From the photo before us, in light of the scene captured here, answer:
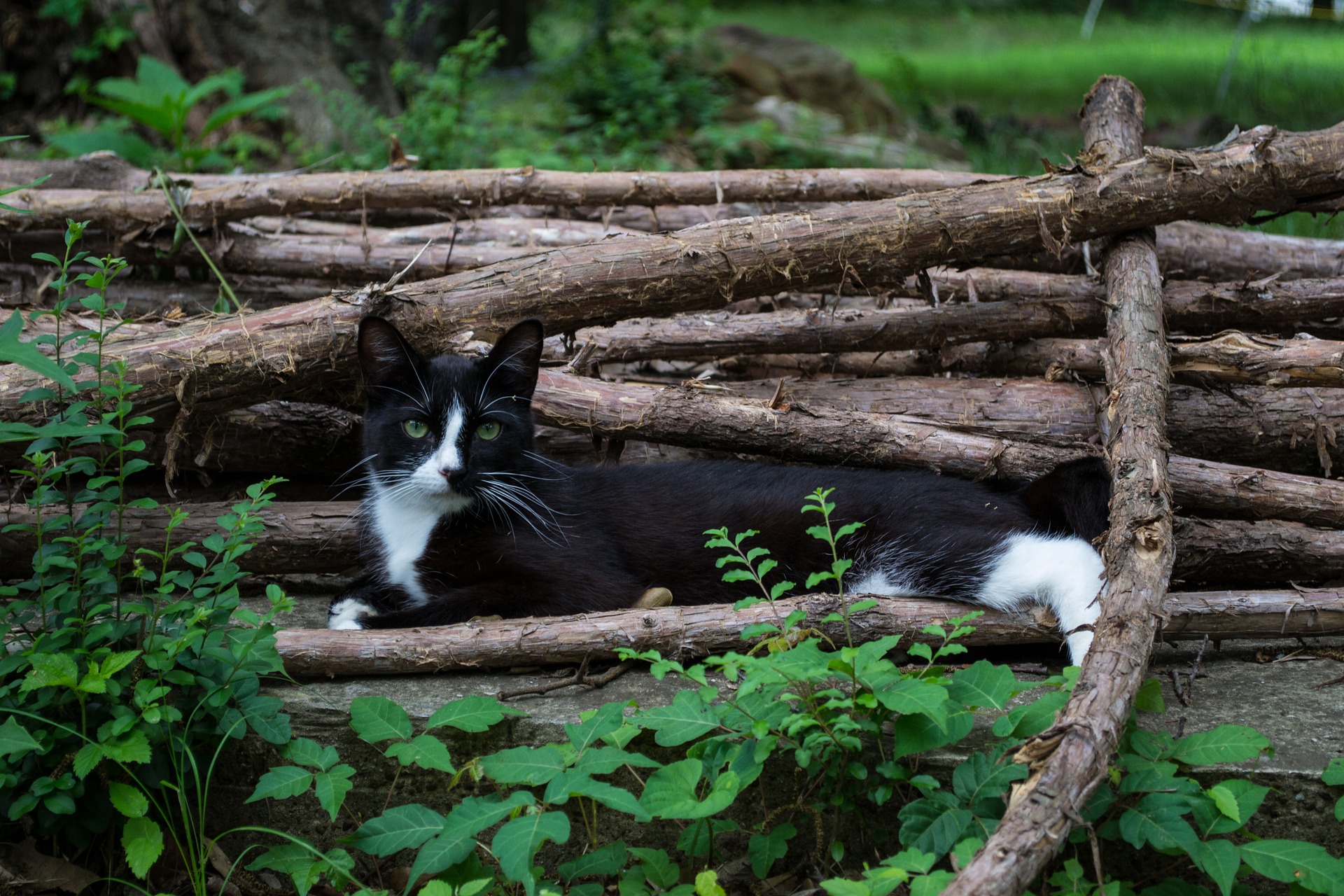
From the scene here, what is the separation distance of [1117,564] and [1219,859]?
0.73 meters

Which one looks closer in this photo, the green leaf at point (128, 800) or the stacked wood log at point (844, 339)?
the green leaf at point (128, 800)

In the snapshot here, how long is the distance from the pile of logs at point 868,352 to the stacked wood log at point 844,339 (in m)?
0.01

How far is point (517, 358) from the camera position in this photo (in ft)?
10.4

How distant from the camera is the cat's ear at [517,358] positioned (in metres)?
3.12

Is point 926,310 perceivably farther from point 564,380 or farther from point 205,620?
point 205,620

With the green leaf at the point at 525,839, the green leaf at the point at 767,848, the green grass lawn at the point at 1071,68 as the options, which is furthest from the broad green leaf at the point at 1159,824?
the green grass lawn at the point at 1071,68

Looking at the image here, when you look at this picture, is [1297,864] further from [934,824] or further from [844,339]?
[844,339]

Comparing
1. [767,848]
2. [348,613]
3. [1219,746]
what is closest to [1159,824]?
[1219,746]

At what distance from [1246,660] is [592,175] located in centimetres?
324

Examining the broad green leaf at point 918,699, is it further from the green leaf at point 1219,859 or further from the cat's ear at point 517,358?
the cat's ear at point 517,358

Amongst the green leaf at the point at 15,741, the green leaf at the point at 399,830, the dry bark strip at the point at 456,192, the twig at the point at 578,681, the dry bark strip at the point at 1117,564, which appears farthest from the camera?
the dry bark strip at the point at 456,192

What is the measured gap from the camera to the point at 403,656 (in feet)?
9.07

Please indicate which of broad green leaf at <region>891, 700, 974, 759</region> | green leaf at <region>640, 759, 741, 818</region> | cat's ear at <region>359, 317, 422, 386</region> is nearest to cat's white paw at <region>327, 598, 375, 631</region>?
cat's ear at <region>359, 317, 422, 386</region>

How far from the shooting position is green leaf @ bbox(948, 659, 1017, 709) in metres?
2.12
